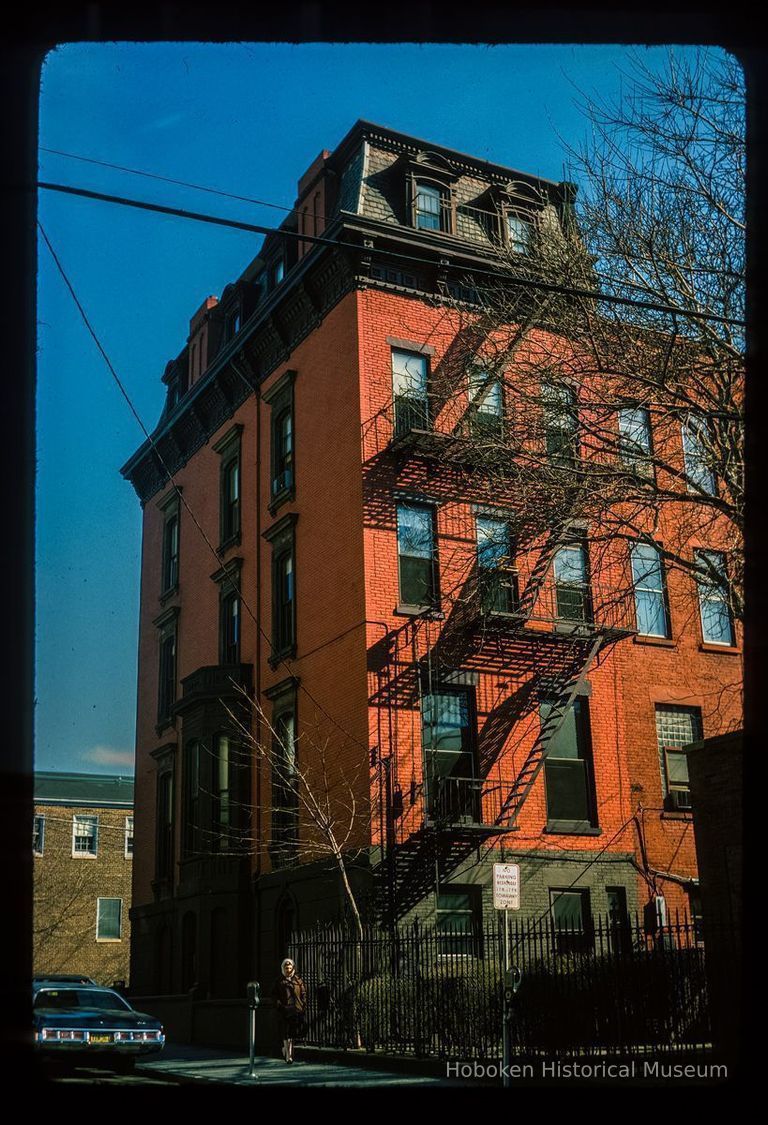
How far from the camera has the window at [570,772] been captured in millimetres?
24766

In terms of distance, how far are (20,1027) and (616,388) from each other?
16.0 m

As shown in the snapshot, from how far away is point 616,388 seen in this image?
18.2 m

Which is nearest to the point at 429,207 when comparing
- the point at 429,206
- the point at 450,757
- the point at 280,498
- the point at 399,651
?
the point at 429,206

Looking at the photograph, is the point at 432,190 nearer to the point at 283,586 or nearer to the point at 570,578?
the point at 570,578

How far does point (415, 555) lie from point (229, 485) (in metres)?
8.86

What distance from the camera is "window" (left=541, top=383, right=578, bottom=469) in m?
17.0

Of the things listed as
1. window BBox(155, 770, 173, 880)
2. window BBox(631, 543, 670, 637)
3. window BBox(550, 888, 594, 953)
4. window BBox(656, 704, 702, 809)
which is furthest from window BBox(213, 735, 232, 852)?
window BBox(631, 543, 670, 637)

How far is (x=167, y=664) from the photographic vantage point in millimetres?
34938

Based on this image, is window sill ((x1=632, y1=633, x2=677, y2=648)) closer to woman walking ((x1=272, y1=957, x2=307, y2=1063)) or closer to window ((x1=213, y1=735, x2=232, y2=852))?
window ((x1=213, y1=735, x2=232, y2=852))

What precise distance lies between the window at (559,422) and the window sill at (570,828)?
29.4 ft

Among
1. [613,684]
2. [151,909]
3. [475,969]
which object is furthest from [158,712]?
[475,969]

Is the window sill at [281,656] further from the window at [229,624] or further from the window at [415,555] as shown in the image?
the window at [415,555]

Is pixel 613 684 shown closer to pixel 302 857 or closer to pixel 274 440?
pixel 302 857

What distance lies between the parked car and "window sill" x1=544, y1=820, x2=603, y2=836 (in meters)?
9.29
